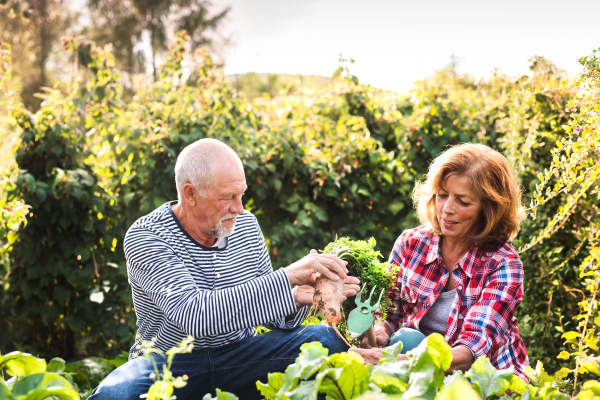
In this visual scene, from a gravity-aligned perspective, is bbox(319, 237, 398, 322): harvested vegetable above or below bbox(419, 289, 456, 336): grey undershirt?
above

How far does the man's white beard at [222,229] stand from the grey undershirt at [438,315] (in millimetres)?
1060

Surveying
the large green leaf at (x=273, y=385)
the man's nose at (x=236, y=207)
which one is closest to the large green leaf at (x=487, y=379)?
the large green leaf at (x=273, y=385)

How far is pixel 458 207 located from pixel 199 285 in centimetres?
121

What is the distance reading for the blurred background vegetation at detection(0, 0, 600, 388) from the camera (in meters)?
3.29

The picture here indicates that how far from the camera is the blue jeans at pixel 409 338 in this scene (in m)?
2.15

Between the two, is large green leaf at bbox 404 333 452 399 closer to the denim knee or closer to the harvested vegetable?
the harvested vegetable

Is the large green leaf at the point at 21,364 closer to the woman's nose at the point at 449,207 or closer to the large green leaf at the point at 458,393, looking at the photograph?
the large green leaf at the point at 458,393

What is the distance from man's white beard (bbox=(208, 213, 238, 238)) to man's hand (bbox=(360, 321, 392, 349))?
77cm

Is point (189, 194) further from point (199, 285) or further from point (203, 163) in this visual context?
point (199, 285)

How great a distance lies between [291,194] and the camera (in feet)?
12.8

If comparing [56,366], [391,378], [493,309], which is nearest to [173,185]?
[56,366]

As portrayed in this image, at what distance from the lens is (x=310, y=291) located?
213 centimetres

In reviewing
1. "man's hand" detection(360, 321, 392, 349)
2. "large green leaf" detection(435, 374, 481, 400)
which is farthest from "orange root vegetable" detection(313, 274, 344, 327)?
"large green leaf" detection(435, 374, 481, 400)

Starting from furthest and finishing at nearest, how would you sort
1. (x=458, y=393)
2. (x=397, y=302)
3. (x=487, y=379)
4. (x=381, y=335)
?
(x=397, y=302) → (x=381, y=335) → (x=487, y=379) → (x=458, y=393)
